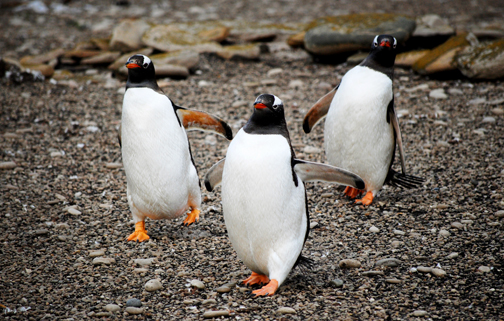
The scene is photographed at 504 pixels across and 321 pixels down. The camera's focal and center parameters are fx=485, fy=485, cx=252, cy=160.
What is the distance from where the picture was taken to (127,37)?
27.3ft

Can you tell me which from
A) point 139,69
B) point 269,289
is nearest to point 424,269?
point 269,289

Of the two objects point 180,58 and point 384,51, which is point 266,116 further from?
point 180,58

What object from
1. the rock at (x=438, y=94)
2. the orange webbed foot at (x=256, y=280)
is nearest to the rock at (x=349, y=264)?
the orange webbed foot at (x=256, y=280)

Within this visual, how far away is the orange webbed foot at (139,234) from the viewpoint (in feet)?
12.6

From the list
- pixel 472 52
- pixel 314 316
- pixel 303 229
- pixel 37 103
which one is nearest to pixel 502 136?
pixel 472 52

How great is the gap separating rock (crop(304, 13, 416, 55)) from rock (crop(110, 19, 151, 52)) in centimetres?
290

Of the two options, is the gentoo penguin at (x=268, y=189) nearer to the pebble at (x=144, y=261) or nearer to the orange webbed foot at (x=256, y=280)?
the orange webbed foot at (x=256, y=280)

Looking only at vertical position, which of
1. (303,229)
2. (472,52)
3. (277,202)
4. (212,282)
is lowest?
(212,282)

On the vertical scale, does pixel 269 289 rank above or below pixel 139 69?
below

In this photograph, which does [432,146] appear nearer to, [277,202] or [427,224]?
[427,224]

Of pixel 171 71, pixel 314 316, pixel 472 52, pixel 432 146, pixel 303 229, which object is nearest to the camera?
pixel 314 316

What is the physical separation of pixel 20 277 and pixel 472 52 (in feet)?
20.6

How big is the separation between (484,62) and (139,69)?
4.97 m

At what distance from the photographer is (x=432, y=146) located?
532cm
